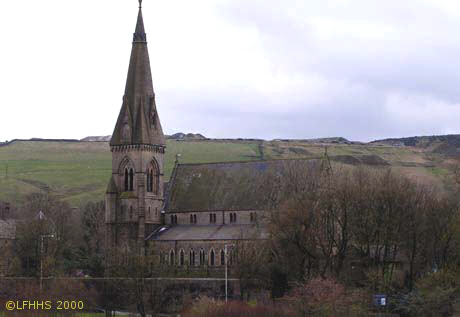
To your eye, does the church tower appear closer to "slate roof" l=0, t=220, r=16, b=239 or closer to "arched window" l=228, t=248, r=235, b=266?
"arched window" l=228, t=248, r=235, b=266

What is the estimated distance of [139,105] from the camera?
116 m

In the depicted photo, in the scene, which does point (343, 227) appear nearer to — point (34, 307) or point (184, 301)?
point (184, 301)

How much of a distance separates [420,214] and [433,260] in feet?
18.0

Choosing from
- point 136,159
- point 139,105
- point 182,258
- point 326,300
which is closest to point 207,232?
point 182,258

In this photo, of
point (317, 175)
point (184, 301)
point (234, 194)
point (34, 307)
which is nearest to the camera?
point (34, 307)

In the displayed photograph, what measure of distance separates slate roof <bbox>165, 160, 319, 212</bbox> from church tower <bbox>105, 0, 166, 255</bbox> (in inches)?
158

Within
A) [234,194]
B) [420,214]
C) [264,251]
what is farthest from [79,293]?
[420,214]

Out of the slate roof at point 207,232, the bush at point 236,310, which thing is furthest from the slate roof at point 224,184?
the bush at point 236,310

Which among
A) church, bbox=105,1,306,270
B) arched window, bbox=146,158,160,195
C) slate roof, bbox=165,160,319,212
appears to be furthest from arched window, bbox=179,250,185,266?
arched window, bbox=146,158,160,195

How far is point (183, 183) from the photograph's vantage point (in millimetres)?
122312

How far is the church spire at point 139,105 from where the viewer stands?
11650cm

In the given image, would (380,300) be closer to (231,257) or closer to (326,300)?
(326,300)

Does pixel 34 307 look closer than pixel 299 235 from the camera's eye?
Yes

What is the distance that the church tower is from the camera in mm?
116500
